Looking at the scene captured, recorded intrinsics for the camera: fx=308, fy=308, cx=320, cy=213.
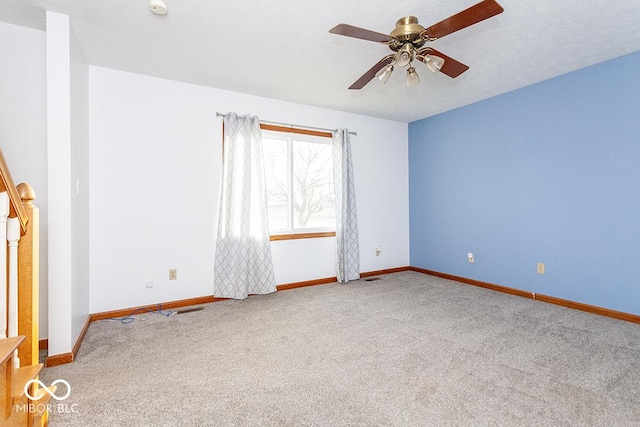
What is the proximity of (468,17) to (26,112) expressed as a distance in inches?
128

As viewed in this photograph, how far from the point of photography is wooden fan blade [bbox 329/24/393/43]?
182 cm

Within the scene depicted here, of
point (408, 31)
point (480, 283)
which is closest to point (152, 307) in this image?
point (408, 31)

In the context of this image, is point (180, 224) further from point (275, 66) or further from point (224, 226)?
point (275, 66)

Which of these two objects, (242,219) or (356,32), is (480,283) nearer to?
(242,219)

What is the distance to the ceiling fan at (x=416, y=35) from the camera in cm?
170

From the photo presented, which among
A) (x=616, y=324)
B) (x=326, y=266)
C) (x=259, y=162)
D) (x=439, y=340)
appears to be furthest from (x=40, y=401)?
(x=616, y=324)

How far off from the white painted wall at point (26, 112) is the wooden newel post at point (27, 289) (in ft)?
3.53

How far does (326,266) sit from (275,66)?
8.75 ft

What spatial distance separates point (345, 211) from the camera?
14.3 ft

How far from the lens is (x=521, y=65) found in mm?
3062

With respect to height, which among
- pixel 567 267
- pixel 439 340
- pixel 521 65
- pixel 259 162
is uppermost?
pixel 521 65

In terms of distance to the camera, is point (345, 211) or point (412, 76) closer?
point (412, 76)

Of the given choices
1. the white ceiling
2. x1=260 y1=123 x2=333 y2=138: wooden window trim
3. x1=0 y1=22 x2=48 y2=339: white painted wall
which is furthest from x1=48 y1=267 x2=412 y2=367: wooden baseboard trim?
the white ceiling

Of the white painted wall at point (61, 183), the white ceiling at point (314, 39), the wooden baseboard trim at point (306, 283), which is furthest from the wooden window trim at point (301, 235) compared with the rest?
the white painted wall at point (61, 183)
